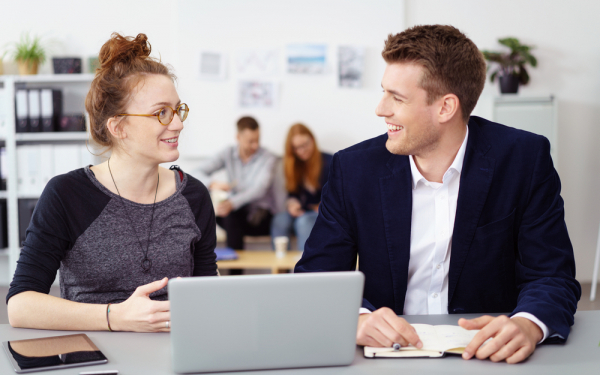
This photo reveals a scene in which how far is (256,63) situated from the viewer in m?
4.29

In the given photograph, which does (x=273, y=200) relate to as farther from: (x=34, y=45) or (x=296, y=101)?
(x=34, y=45)

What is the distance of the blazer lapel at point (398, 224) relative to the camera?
1.35 meters

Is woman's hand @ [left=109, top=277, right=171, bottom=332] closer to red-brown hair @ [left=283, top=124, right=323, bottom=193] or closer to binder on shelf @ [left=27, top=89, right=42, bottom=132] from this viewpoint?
red-brown hair @ [left=283, top=124, right=323, bottom=193]

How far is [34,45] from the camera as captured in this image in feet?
13.4

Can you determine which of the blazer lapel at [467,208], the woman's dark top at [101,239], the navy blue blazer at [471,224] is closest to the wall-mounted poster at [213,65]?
the woman's dark top at [101,239]

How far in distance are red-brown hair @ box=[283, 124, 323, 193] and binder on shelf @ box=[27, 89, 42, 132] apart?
1.83 metres

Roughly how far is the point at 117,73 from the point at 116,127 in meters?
0.14

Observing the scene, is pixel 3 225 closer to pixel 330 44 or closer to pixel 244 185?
pixel 244 185

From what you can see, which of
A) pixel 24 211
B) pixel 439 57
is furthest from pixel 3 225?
pixel 439 57

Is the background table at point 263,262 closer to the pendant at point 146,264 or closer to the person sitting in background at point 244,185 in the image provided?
the person sitting in background at point 244,185

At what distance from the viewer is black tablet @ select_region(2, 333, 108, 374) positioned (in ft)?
2.90

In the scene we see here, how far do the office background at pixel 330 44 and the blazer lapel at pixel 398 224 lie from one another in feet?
9.46

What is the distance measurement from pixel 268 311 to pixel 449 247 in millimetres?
683

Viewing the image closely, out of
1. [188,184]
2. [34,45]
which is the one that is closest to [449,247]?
[188,184]
